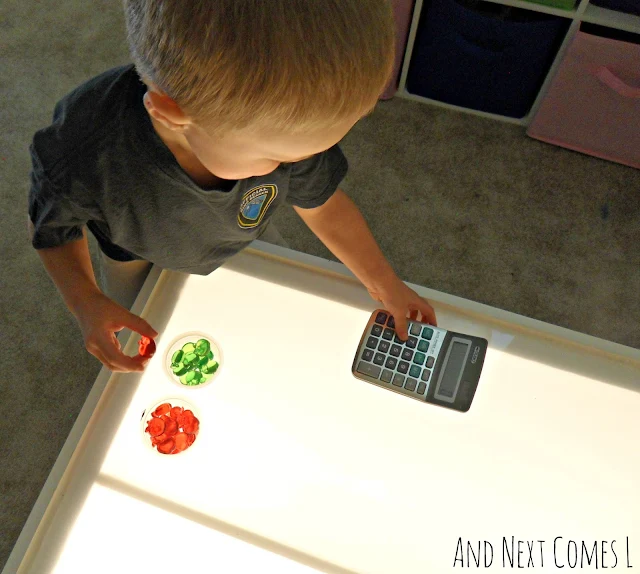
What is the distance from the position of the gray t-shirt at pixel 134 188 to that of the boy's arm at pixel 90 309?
0.02 m

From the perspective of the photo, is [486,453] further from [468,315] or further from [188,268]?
[188,268]

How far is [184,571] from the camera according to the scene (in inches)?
21.4

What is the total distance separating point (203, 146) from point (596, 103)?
1080 millimetres

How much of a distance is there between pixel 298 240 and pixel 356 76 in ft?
3.03

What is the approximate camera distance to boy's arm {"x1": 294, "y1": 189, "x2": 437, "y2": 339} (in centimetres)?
62

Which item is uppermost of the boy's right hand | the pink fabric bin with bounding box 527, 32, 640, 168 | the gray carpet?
the pink fabric bin with bounding box 527, 32, 640, 168

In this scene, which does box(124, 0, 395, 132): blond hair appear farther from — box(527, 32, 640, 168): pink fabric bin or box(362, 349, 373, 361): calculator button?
box(527, 32, 640, 168): pink fabric bin

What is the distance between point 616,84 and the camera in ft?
3.79

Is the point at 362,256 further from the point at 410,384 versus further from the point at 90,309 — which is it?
the point at 90,309

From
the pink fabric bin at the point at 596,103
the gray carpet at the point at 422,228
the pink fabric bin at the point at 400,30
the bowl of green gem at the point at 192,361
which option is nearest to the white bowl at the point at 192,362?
the bowl of green gem at the point at 192,361

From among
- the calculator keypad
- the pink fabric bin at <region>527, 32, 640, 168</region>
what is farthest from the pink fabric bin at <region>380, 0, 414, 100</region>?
the calculator keypad

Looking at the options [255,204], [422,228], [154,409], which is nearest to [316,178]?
[255,204]

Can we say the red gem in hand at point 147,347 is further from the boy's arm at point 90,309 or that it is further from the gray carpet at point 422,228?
the gray carpet at point 422,228

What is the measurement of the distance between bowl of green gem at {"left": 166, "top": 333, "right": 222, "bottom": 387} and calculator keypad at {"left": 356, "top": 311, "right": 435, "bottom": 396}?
0.16 meters
